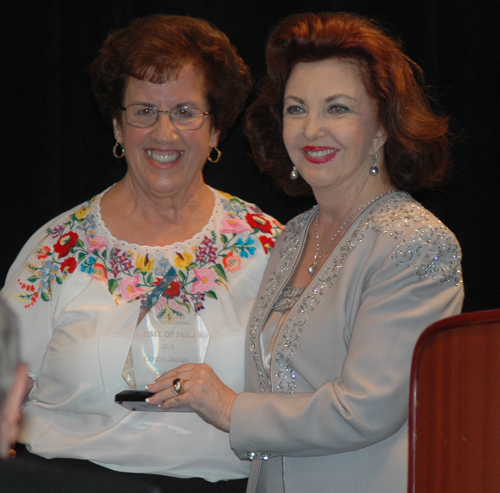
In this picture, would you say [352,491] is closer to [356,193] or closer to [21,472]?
[356,193]

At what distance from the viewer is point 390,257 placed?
63.9 inches

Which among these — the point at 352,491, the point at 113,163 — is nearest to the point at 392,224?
the point at 352,491

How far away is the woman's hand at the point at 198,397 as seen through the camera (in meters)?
1.74

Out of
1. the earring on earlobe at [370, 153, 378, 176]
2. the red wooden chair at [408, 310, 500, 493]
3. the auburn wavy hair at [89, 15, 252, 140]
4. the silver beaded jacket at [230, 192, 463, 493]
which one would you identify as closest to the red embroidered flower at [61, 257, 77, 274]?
the auburn wavy hair at [89, 15, 252, 140]

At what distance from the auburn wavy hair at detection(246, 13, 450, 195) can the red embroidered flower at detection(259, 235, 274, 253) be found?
1.69 ft

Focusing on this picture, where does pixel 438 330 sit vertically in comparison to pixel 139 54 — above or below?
below

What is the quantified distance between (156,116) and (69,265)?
0.56m

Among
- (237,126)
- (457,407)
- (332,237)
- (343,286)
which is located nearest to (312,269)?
(332,237)

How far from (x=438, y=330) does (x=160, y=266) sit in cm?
134

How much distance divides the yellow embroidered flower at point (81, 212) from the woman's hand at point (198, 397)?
2.39ft

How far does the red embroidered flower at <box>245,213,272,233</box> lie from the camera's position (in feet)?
7.69

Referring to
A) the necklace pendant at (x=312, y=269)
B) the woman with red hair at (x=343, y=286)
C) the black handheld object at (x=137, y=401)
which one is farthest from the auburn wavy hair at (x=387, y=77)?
the black handheld object at (x=137, y=401)

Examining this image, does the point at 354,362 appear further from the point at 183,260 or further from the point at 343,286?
the point at 183,260

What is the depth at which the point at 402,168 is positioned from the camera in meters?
1.91
